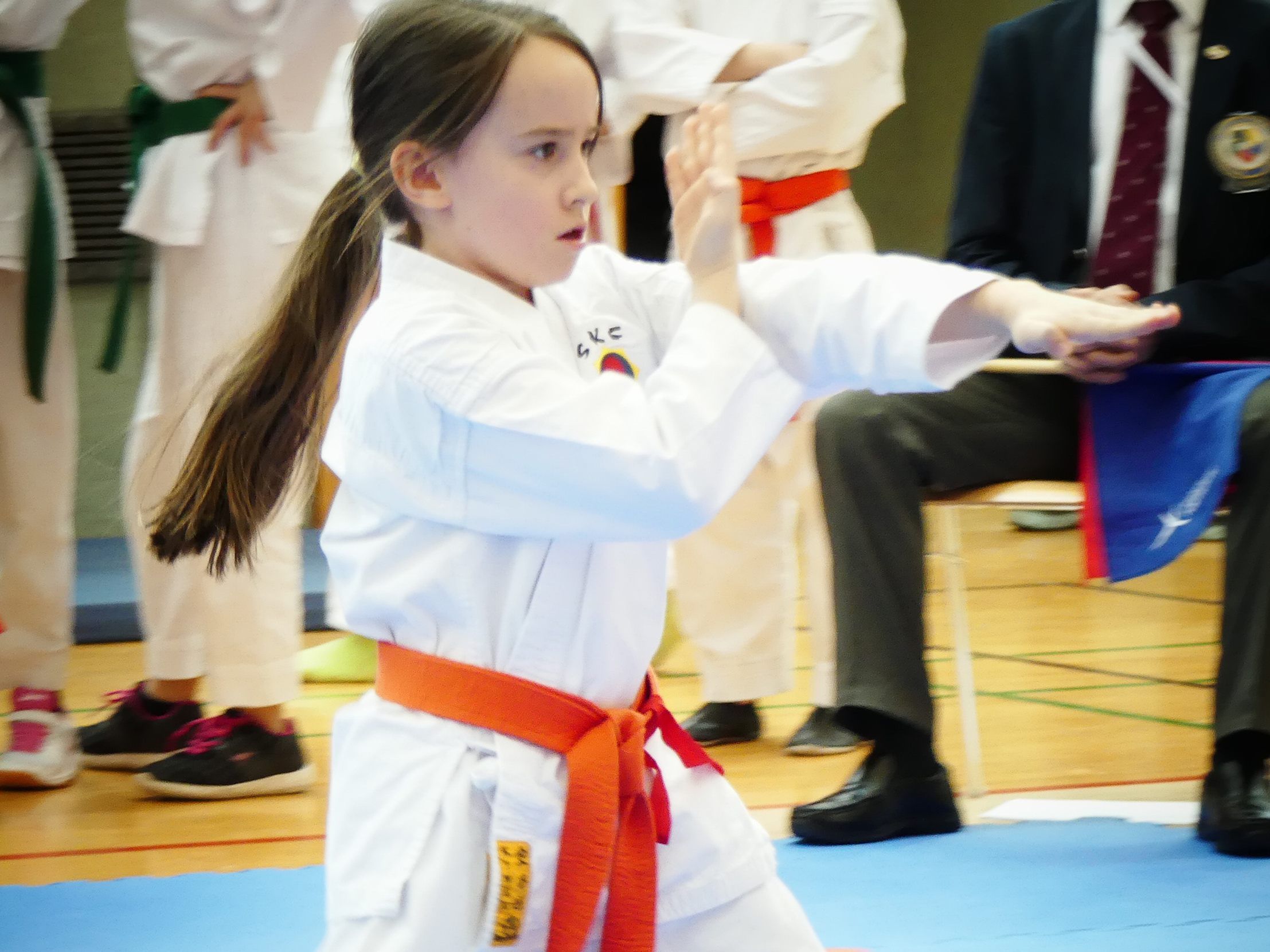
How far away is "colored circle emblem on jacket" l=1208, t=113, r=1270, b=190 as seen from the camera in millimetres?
2600

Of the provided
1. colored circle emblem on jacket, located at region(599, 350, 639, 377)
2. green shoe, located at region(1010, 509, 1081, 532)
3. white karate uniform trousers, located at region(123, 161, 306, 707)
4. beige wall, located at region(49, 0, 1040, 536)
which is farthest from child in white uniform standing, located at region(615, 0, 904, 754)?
beige wall, located at region(49, 0, 1040, 536)

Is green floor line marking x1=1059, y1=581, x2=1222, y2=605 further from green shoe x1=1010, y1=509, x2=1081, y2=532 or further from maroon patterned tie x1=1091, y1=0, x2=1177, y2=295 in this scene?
maroon patterned tie x1=1091, y1=0, x2=1177, y2=295

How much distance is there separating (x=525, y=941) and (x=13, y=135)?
2.13m

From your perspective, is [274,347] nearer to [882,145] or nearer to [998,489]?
[998,489]

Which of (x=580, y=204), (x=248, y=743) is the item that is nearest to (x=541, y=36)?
(x=580, y=204)

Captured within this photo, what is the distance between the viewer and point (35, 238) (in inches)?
112

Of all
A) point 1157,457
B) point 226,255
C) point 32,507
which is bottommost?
point 32,507

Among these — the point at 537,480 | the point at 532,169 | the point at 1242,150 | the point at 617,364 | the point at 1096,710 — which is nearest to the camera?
the point at 537,480

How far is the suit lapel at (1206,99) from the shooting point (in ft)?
8.66

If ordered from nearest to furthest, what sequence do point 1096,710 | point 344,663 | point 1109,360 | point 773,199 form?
point 1109,360, point 773,199, point 1096,710, point 344,663

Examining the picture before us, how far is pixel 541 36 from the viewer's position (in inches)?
55.0

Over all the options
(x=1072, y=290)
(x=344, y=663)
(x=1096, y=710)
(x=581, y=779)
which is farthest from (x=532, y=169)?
(x=344, y=663)

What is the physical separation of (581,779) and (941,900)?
3.24ft

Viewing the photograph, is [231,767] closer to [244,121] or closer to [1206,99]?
[244,121]
